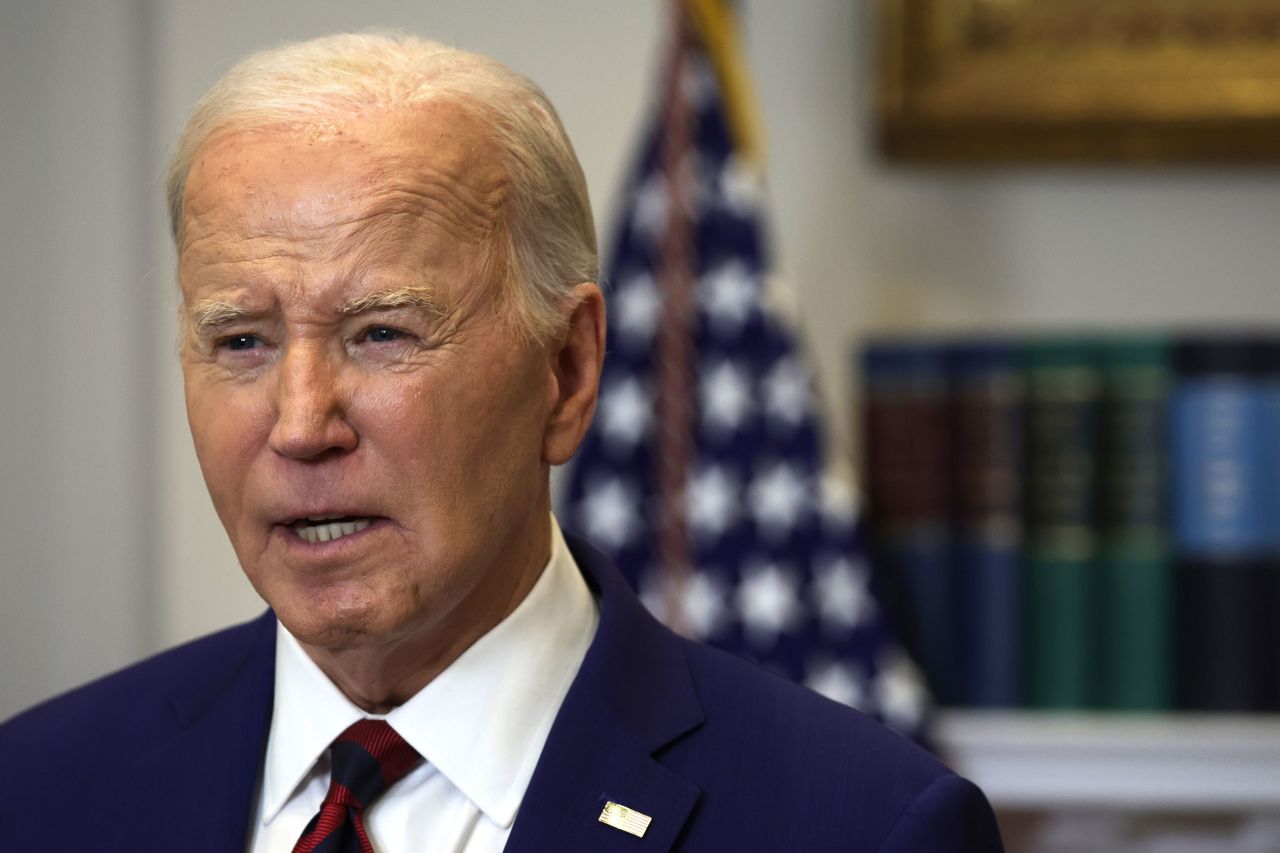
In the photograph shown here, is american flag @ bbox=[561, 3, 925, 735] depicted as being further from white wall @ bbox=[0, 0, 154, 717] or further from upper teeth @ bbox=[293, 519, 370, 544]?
upper teeth @ bbox=[293, 519, 370, 544]

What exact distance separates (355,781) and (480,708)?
0.13m

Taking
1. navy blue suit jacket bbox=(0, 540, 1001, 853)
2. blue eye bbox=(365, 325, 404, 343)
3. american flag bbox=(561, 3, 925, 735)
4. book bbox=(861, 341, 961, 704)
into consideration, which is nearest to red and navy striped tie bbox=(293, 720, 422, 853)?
navy blue suit jacket bbox=(0, 540, 1001, 853)

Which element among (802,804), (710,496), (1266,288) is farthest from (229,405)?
(1266,288)

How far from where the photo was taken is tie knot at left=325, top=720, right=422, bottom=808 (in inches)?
53.1

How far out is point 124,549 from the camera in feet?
9.88

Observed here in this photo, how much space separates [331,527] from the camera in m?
1.27

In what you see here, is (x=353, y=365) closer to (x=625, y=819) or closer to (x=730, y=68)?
(x=625, y=819)

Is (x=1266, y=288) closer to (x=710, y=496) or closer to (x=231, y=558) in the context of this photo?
(x=710, y=496)

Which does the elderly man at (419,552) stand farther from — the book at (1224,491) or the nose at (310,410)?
the book at (1224,491)

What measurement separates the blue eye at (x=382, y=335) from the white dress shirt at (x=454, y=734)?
0.31 metres

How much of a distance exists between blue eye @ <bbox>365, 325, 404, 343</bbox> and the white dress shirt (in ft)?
1.00

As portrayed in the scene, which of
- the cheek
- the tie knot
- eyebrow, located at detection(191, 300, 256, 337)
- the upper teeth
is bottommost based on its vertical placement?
the tie knot

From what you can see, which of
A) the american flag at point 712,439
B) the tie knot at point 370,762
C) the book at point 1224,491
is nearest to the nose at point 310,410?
the tie knot at point 370,762

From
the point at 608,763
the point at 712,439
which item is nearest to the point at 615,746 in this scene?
the point at 608,763
